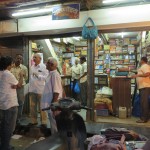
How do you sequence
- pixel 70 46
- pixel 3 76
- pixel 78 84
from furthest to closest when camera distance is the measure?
pixel 70 46 → pixel 78 84 → pixel 3 76

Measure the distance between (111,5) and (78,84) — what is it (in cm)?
333

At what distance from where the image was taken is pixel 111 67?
11555 millimetres

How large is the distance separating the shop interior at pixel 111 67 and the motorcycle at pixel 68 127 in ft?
10.5

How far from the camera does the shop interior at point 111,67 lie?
6.51 metres

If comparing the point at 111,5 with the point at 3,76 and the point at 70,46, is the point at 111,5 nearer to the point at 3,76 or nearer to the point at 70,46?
the point at 3,76

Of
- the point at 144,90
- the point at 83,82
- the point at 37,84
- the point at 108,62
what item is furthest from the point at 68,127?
the point at 108,62

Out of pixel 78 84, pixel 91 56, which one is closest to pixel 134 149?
pixel 91 56

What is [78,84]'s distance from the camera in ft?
26.9

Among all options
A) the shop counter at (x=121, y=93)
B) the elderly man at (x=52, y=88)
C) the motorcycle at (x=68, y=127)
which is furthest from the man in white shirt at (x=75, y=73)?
the motorcycle at (x=68, y=127)

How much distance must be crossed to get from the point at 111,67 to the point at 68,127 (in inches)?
357

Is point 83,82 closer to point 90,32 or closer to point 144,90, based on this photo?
point 144,90

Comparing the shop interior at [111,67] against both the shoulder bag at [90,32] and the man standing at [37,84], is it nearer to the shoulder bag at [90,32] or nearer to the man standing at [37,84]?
the shoulder bag at [90,32]

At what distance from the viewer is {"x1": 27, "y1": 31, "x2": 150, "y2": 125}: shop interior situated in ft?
21.4

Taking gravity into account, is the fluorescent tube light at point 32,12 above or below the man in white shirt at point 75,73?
above
